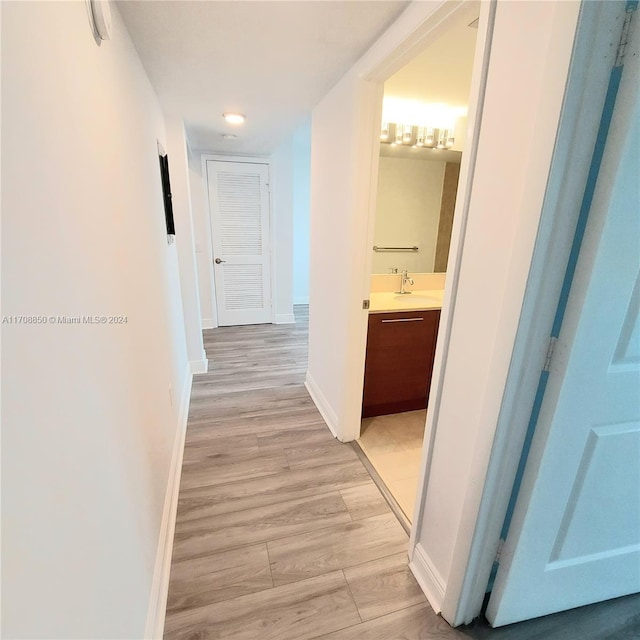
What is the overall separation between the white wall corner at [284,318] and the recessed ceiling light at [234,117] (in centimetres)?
258

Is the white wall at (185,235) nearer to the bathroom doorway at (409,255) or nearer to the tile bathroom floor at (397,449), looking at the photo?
the bathroom doorway at (409,255)

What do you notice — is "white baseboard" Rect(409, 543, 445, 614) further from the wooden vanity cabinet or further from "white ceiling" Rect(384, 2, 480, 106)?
"white ceiling" Rect(384, 2, 480, 106)

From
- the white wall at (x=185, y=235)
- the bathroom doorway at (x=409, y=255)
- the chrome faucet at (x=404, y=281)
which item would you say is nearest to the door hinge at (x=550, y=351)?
the bathroom doorway at (x=409, y=255)

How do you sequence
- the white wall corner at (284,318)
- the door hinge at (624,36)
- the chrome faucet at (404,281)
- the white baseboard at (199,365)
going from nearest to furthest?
the door hinge at (624,36) → the chrome faucet at (404,281) → the white baseboard at (199,365) → the white wall corner at (284,318)

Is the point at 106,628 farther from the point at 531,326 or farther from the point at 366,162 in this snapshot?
the point at 366,162

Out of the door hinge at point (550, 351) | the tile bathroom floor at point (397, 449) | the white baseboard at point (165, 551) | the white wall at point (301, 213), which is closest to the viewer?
the door hinge at point (550, 351)

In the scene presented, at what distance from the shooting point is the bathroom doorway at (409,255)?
79.8 inches

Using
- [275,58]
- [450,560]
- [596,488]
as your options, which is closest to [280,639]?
[450,560]

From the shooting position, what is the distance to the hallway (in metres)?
1.24

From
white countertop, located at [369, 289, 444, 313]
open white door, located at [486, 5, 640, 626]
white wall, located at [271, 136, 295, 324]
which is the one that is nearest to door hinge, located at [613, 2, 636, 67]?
open white door, located at [486, 5, 640, 626]

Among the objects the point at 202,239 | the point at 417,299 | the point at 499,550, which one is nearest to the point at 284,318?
the point at 202,239

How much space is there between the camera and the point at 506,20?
0.84 m

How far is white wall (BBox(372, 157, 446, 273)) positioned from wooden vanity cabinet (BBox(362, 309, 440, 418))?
638mm

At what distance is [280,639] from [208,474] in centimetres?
95
